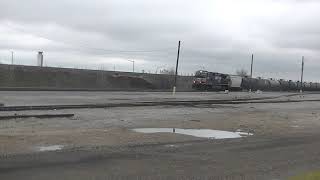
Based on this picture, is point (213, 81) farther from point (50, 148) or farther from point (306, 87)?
point (50, 148)

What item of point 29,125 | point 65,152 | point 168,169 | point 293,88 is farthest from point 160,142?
point 293,88

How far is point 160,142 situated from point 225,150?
2241 mm

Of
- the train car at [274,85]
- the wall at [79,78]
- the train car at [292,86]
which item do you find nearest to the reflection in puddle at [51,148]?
the wall at [79,78]

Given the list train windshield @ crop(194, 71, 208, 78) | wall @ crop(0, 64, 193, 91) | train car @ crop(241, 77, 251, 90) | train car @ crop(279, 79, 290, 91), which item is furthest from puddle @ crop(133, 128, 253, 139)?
train car @ crop(279, 79, 290, 91)

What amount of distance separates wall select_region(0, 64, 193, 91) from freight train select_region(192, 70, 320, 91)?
11.5 feet

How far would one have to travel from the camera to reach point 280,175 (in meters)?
10.9

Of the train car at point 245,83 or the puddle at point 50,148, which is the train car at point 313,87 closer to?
the train car at point 245,83

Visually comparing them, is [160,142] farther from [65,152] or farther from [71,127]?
[71,127]

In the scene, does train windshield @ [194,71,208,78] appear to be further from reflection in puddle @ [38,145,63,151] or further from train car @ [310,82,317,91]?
reflection in puddle @ [38,145,63,151]

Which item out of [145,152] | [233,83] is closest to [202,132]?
[145,152]

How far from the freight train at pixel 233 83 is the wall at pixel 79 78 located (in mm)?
3497

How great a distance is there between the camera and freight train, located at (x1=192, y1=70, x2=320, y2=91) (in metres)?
82.1

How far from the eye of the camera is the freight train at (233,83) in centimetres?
8206

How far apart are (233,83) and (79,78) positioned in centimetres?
2528
